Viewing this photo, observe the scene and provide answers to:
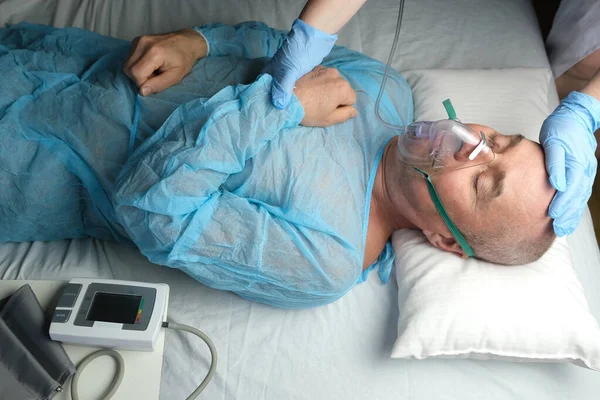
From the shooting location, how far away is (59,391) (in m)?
1.10

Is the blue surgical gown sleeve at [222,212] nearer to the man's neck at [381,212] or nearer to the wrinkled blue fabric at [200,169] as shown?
the wrinkled blue fabric at [200,169]

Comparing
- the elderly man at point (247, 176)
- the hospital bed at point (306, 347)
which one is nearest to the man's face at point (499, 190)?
the elderly man at point (247, 176)

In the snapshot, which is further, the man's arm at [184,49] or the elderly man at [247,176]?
the man's arm at [184,49]

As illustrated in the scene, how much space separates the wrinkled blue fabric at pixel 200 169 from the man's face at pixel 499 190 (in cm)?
22

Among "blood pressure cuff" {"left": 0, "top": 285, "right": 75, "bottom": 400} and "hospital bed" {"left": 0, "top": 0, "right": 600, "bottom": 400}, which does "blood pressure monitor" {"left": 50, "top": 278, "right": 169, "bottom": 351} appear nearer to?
"blood pressure cuff" {"left": 0, "top": 285, "right": 75, "bottom": 400}

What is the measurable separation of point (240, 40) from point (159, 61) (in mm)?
364

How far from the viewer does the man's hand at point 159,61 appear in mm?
1527

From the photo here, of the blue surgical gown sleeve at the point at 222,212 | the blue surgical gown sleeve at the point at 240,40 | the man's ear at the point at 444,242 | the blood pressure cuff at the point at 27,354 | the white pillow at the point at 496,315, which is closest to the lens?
the blood pressure cuff at the point at 27,354

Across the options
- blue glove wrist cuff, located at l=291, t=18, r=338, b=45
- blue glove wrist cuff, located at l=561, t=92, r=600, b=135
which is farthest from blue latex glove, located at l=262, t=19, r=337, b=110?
blue glove wrist cuff, located at l=561, t=92, r=600, b=135

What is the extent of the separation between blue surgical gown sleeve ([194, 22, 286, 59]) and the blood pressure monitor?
0.88 metres

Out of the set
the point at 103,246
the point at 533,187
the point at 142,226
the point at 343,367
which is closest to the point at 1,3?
the point at 103,246

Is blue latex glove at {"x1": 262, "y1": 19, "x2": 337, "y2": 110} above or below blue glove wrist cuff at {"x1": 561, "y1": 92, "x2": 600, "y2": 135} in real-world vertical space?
above

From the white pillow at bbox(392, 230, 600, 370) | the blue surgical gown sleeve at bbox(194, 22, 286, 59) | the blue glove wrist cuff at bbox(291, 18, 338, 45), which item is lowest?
the white pillow at bbox(392, 230, 600, 370)

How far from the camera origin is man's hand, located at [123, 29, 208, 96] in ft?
5.01
